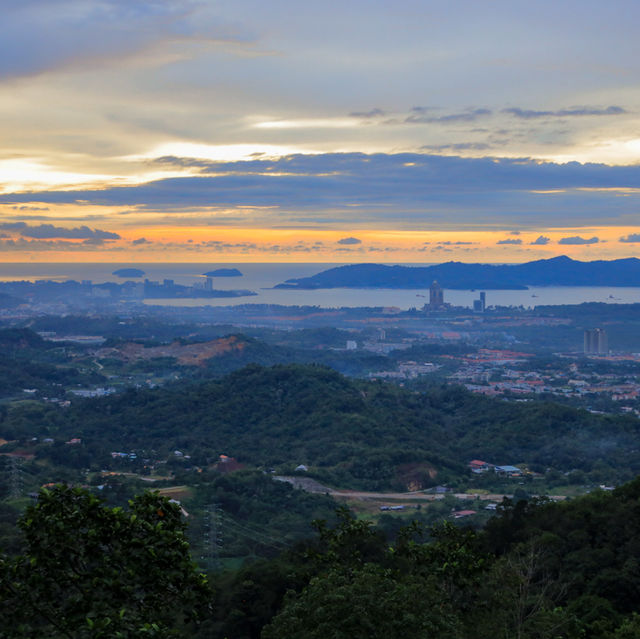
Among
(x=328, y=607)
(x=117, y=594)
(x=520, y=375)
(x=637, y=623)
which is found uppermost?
(x=117, y=594)

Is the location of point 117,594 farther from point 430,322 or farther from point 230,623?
point 430,322

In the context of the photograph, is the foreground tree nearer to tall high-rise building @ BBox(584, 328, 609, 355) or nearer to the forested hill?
the forested hill

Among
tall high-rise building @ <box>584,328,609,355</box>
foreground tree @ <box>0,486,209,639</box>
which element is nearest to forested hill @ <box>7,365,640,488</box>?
foreground tree @ <box>0,486,209,639</box>

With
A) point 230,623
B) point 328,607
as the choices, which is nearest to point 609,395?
point 230,623

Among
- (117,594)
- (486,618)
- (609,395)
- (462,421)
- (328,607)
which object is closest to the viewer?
(117,594)

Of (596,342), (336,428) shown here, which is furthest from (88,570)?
(596,342)
